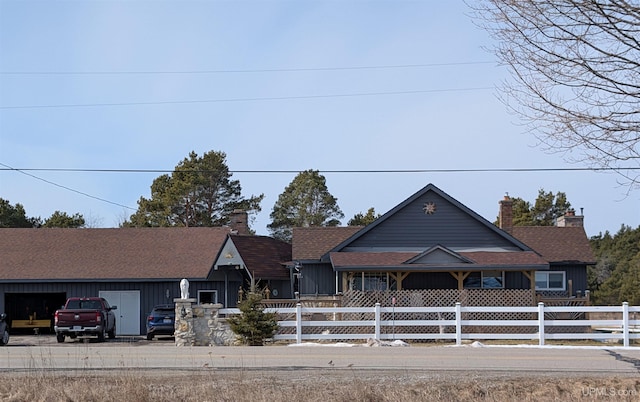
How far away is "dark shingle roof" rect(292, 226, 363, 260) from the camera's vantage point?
38.5m

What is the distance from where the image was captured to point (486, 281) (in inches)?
1409

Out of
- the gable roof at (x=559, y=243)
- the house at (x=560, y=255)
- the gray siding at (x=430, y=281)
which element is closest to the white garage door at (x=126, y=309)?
the gray siding at (x=430, y=281)

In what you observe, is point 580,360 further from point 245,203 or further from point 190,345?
point 245,203

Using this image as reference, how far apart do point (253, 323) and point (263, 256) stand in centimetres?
1734

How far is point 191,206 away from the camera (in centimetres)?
6656

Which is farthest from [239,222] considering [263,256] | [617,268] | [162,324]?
[617,268]

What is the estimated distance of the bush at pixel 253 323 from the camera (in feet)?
81.8

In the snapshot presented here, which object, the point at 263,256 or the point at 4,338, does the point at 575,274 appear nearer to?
the point at 263,256

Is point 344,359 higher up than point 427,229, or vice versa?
point 427,229

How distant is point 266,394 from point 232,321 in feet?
36.3

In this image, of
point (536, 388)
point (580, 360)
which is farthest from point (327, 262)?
point (536, 388)

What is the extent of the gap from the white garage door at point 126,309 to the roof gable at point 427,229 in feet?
31.0

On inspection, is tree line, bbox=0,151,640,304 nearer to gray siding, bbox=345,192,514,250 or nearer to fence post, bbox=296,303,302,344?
gray siding, bbox=345,192,514,250

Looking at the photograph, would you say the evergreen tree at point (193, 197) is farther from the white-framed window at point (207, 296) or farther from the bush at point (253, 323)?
the bush at point (253, 323)
